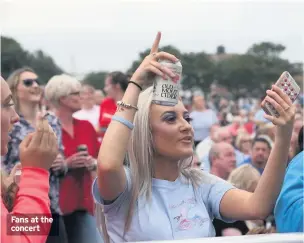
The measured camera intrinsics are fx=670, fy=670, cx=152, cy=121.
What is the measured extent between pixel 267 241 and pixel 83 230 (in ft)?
7.58

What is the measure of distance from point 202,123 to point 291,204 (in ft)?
21.6

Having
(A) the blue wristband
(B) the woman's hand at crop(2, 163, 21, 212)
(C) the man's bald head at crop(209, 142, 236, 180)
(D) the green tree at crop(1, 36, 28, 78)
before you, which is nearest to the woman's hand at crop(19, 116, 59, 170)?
(B) the woman's hand at crop(2, 163, 21, 212)

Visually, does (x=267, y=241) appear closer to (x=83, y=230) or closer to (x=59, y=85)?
(x=83, y=230)

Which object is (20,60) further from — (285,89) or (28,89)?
(285,89)

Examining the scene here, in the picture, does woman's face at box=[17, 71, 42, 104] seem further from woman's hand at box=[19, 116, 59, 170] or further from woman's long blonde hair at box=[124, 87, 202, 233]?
woman's hand at box=[19, 116, 59, 170]

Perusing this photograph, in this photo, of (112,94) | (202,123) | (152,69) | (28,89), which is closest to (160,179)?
(152,69)

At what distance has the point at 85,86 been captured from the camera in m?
8.36

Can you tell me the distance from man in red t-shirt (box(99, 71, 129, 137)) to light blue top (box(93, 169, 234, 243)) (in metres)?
2.94

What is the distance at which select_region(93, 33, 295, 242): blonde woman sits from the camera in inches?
87.7

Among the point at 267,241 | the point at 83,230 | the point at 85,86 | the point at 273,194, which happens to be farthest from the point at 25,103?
the point at 85,86

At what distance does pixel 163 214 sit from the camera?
2.28 m

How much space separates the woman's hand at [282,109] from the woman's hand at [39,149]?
28.6 inches

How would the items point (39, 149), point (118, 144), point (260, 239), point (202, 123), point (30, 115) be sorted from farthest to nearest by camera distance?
point (202, 123) → point (30, 115) → point (118, 144) → point (39, 149) → point (260, 239)

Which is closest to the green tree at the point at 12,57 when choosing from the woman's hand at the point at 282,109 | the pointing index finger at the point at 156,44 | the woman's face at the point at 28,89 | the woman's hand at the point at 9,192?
the woman's face at the point at 28,89
